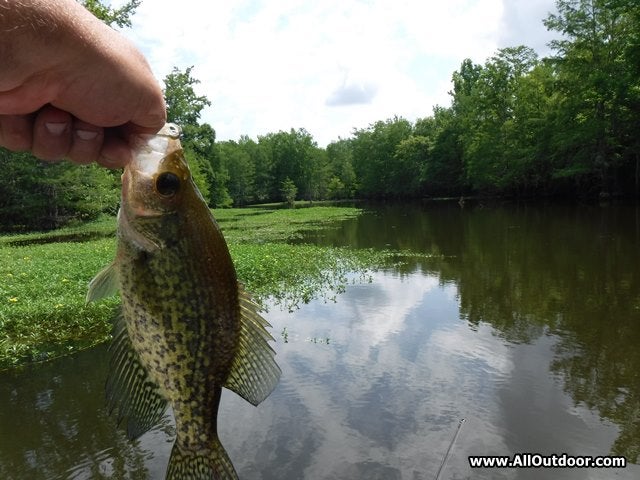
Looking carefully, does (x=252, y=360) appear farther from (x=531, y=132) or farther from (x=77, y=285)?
(x=531, y=132)

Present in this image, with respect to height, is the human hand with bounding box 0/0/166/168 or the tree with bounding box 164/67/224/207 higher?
the tree with bounding box 164/67/224/207

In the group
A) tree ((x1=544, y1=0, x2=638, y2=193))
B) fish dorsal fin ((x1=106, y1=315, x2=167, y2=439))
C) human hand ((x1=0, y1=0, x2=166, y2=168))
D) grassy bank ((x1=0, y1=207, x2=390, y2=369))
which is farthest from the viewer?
tree ((x1=544, y1=0, x2=638, y2=193))

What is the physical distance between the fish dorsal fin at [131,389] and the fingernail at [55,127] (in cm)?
79

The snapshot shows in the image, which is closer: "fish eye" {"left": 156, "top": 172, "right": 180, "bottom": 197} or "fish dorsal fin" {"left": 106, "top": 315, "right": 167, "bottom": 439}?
"fish eye" {"left": 156, "top": 172, "right": 180, "bottom": 197}

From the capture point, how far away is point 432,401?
697 cm

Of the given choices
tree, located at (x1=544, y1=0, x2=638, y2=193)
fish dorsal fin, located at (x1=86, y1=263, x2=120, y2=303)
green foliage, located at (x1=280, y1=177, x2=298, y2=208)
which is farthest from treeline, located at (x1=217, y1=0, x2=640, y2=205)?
fish dorsal fin, located at (x1=86, y1=263, x2=120, y2=303)

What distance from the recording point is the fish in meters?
1.82

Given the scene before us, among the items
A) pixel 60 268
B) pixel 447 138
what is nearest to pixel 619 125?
pixel 447 138

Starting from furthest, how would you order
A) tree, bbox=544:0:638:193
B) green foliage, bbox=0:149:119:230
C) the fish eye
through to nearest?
1. tree, bbox=544:0:638:193
2. green foliage, bbox=0:149:119:230
3. the fish eye

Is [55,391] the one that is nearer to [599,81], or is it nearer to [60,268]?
[60,268]

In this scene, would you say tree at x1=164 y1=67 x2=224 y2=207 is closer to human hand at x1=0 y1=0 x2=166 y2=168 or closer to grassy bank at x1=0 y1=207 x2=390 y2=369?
grassy bank at x1=0 y1=207 x2=390 y2=369

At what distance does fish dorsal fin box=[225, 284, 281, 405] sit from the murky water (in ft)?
12.6

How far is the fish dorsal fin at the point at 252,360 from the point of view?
208cm

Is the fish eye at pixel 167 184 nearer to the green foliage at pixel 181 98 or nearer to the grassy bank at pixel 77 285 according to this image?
the grassy bank at pixel 77 285
